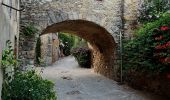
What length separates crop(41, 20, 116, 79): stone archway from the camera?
447 inches

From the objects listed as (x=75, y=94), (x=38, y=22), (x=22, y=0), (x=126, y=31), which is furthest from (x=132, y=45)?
(x=22, y=0)

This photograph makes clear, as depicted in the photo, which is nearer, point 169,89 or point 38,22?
point 169,89

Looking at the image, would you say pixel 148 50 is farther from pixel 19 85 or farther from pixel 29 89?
pixel 19 85

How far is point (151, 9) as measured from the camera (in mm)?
11078

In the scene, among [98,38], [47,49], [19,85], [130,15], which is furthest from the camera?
[47,49]

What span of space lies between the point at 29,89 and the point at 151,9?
6678 mm

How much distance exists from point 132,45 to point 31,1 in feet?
12.2

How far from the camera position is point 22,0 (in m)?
10.1

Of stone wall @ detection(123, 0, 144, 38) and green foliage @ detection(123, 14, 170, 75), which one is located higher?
stone wall @ detection(123, 0, 144, 38)

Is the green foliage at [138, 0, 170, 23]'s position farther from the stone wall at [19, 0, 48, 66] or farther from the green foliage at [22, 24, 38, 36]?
the green foliage at [22, 24, 38, 36]

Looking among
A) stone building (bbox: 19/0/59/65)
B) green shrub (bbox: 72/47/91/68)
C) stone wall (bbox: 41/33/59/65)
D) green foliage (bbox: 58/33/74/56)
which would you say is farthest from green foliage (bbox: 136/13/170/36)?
green foliage (bbox: 58/33/74/56)

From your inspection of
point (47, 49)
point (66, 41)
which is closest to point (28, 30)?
point (47, 49)

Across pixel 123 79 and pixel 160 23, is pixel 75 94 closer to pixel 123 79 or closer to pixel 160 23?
pixel 123 79

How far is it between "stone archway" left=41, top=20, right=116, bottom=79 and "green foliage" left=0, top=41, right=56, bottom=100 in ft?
14.9
